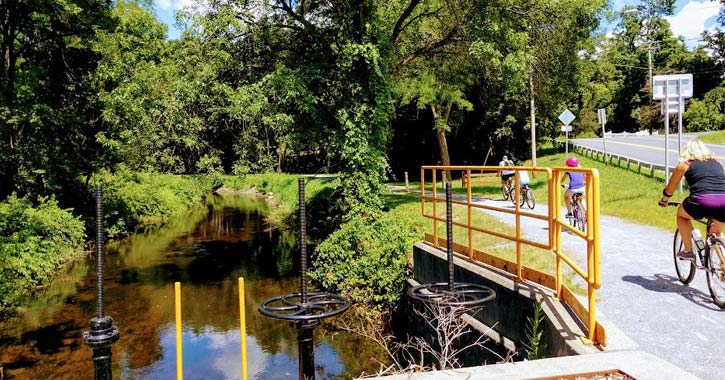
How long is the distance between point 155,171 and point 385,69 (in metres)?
16.9

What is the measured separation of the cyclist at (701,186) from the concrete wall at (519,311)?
6.46 ft

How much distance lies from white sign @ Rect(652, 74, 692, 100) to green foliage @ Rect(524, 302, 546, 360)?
517 inches

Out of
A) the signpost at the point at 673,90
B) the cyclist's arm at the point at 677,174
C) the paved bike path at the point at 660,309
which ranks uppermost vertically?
the signpost at the point at 673,90

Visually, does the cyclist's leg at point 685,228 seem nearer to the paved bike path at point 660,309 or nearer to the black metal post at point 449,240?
the paved bike path at point 660,309

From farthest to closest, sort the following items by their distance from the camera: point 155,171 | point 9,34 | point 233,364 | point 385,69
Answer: point 155,171 < point 9,34 < point 385,69 < point 233,364

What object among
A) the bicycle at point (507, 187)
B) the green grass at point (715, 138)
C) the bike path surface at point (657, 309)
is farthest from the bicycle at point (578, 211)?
the green grass at point (715, 138)

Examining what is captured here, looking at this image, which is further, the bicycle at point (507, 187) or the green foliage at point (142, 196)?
the green foliage at point (142, 196)

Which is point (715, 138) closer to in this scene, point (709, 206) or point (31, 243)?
point (709, 206)

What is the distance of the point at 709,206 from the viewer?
650cm

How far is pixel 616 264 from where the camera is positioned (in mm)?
8594

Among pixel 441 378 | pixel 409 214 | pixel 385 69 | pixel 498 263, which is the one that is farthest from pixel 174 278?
pixel 441 378

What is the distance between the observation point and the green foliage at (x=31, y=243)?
14.8 m

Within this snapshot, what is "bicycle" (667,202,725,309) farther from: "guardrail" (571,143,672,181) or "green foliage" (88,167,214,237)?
"green foliage" (88,167,214,237)

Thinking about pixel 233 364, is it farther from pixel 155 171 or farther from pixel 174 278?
pixel 155 171
